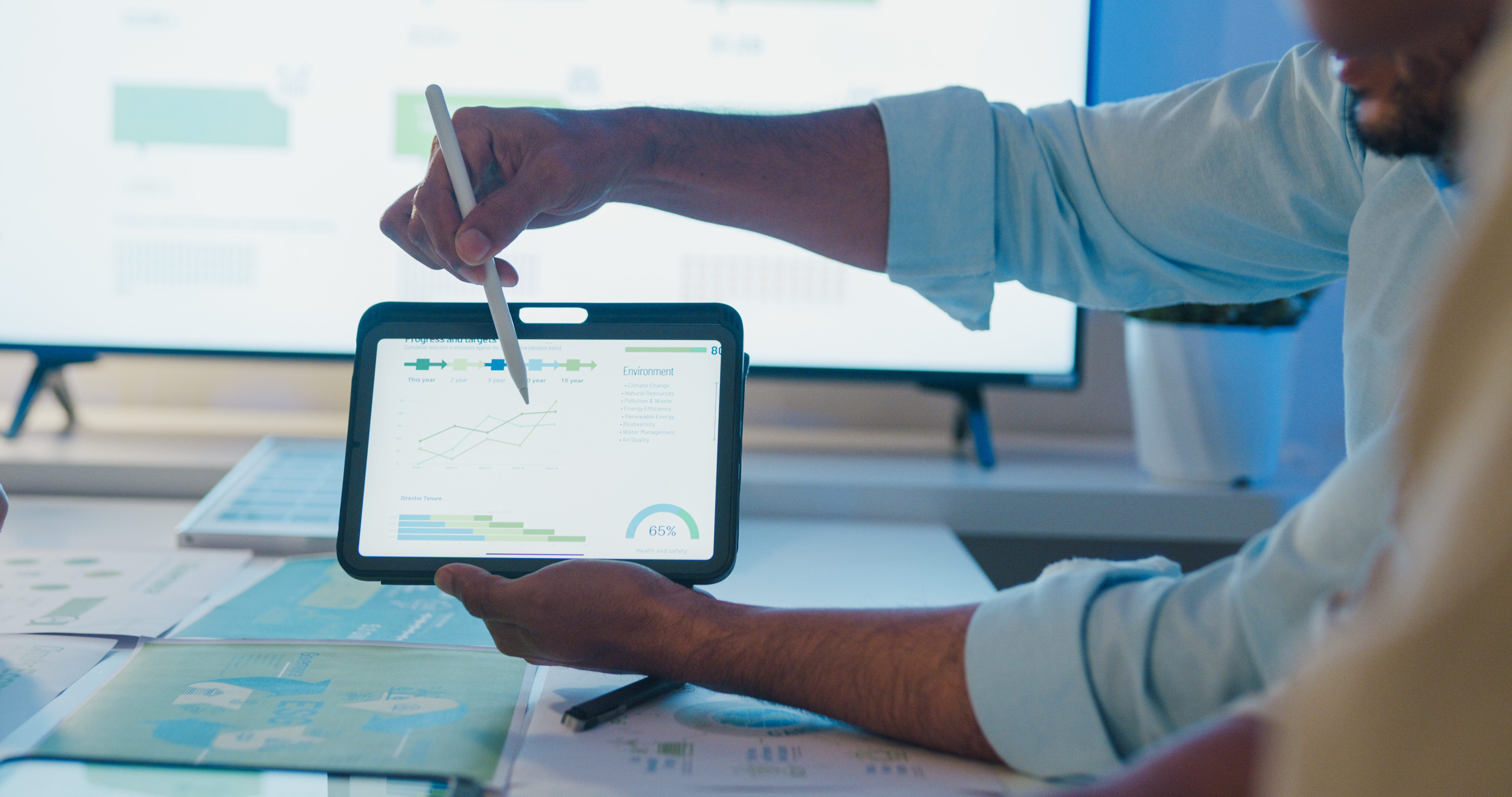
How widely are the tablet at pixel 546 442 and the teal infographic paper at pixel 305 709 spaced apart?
73 millimetres

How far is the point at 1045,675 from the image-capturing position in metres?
0.46

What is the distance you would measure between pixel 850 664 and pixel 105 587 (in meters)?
0.61

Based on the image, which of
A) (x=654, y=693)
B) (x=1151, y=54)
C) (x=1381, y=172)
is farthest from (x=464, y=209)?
(x=1151, y=54)

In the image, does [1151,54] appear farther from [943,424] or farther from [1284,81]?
[1284,81]

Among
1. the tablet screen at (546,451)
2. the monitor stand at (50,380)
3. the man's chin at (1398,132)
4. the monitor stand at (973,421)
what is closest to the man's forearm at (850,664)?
the tablet screen at (546,451)

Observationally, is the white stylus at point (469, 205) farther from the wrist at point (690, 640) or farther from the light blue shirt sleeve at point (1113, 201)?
the light blue shirt sleeve at point (1113, 201)

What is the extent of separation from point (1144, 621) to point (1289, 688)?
0.63 feet

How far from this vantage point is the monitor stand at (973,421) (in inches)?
44.7

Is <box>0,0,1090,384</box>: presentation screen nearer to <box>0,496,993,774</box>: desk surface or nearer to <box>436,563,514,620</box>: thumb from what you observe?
<box>0,496,993,774</box>: desk surface

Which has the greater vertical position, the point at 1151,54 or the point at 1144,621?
the point at 1151,54

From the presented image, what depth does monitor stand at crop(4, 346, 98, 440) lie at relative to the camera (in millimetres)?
1150

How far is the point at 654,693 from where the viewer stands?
576 mm

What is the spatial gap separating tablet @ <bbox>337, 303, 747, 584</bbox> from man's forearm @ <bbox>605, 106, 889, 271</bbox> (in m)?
0.10

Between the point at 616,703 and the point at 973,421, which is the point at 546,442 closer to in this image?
the point at 616,703
